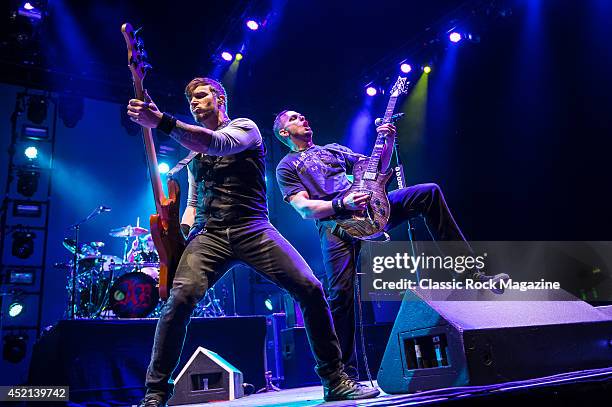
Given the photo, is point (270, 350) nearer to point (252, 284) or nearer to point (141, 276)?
point (141, 276)

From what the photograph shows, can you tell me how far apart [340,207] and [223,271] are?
96cm

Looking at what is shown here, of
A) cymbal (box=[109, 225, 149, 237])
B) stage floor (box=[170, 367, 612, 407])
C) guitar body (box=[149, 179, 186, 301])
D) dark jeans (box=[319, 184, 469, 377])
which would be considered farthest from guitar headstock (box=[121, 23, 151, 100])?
cymbal (box=[109, 225, 149, 237])

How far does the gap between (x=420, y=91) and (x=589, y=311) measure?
24.2 feet

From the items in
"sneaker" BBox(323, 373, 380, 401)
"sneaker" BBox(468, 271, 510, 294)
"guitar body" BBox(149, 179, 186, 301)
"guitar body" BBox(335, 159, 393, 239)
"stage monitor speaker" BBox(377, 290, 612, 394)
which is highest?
"guitar body" BBox(335, 159, 393, 239)

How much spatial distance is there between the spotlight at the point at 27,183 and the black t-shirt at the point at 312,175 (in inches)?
327

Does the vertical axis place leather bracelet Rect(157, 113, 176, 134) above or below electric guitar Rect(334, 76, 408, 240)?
above

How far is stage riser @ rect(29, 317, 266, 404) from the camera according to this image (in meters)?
4.82

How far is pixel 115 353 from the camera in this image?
5078 mm

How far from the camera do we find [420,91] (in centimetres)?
982

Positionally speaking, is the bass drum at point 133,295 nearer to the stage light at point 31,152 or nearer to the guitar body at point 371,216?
the guitar body at point 371,216

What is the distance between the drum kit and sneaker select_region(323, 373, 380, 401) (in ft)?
15.0

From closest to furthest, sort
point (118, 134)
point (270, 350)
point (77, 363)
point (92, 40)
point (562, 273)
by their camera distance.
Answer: point (77, 363)
point (270, 350)
point (562, 273)
point (92, 40)
point (118, 134)

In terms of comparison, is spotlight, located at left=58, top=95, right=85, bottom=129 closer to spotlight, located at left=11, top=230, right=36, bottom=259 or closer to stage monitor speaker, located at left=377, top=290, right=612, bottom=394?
spotlight, located at left=11, top=230, right=36, bottom=259

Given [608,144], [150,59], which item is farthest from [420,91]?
[150,59]
